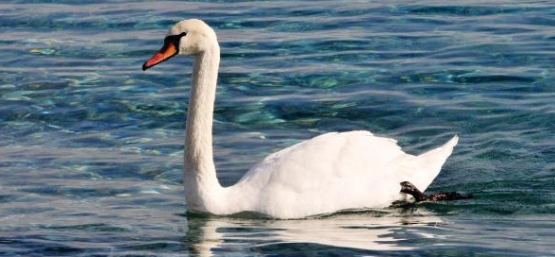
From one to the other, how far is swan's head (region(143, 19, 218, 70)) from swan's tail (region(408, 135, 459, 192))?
6.46ft

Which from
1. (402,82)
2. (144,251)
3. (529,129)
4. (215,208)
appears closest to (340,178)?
(215,208)

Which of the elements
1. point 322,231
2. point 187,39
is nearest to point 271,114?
point 187,39

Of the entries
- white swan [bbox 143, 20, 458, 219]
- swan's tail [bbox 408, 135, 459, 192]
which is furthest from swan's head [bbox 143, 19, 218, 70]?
swan's tail [bbox 408, 135, 459, 192]

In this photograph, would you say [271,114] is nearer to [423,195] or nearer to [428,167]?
[428,167]

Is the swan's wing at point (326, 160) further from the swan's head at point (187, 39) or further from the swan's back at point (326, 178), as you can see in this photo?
the swan's head at point (187, 39)

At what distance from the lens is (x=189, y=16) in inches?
776

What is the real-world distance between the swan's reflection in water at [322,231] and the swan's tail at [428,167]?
1.39 feet

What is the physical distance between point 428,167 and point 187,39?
227 cm

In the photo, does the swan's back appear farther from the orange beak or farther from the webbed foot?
the orange beak

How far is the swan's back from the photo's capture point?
10383 mm

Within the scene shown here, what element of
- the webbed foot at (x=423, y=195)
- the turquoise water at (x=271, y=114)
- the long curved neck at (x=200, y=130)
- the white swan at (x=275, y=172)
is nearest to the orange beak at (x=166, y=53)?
the white swan at (x=275, y=172)

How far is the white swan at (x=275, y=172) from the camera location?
34.1ft

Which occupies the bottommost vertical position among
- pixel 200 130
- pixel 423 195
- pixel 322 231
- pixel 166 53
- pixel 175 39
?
pixel 322 231

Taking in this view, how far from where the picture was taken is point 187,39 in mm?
10406
